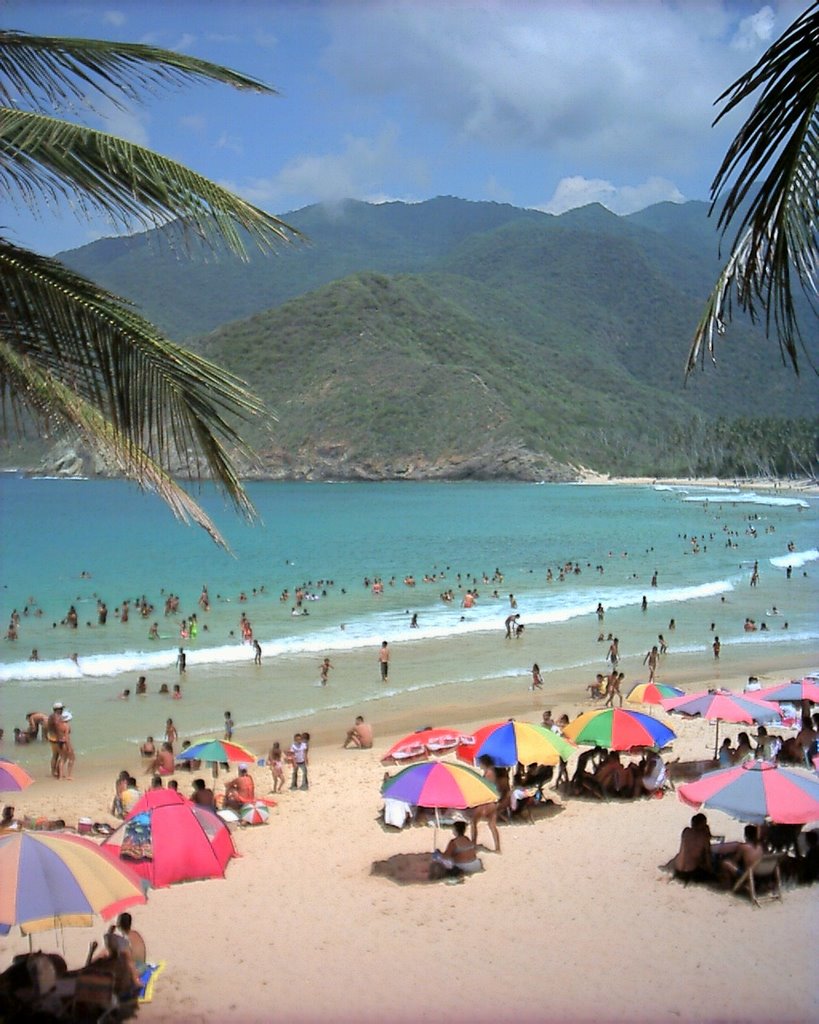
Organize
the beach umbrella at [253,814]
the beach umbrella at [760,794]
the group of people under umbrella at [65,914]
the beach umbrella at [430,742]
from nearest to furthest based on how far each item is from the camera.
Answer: the group of people under umbrella at [65,914] → the beach umbrella at [760,794] → the beach umbrella at [253,814] → the beach umbrella at [430,742]

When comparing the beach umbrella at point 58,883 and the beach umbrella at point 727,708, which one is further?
the beach umbrella at point 727,708

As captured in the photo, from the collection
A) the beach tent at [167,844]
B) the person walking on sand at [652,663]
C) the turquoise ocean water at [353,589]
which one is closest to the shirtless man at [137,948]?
the beach tent at [167,844]

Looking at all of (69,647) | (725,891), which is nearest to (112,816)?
(725,891)

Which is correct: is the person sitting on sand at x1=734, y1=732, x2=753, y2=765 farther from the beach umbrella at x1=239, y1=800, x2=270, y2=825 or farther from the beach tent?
the beach tent

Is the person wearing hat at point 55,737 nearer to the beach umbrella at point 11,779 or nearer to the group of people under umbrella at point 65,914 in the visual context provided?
the beach umbrella at point 11,779

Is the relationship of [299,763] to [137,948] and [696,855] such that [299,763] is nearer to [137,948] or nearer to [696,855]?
[696,855]

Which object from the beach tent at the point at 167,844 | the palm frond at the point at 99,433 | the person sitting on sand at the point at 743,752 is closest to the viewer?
the palm frond at the point at 99,433
